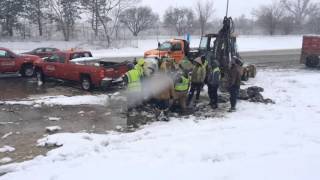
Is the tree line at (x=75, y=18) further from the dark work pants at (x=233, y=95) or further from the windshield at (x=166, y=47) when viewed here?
the dark work pants at (x=233, y=95)

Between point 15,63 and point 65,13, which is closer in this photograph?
point 15,63

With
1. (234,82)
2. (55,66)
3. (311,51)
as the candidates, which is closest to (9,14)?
(55,66)

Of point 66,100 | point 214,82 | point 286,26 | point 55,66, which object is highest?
point 286,26

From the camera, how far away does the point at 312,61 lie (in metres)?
27.1

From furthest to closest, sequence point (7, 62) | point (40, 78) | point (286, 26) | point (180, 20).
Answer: point (180, 20) → point (286, 26) → point (7, 62) → point (40, 78)

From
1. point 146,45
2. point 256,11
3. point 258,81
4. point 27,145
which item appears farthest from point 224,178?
point 256,11

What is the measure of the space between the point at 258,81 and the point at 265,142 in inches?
448

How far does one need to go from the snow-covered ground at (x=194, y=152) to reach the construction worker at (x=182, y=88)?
3.58ft

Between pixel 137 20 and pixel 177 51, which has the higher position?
pixel 137 20

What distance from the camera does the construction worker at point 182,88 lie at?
41.0 ft

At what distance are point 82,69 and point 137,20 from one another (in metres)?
58.2

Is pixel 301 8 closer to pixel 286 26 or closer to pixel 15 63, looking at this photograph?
pixel 286 26

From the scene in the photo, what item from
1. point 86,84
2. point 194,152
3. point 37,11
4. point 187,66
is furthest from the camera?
point 37,11

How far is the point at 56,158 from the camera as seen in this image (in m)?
8.27
